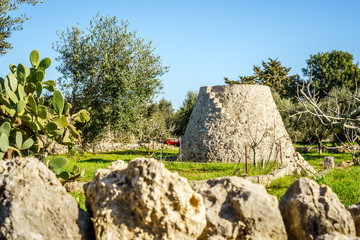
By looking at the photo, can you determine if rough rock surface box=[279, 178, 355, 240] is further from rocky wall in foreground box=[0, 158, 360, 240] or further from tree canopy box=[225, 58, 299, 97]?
tree canopy box=[225, 58, 299, 97]

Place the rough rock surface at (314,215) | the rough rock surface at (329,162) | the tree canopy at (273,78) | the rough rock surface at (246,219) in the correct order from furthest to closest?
1. the tree canopy at (273,78)
2. the rough rock surface at (329,162)
3. the rough rock surface at (314,215)
4. the rough rock surface at (246,219)

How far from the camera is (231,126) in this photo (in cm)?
1535

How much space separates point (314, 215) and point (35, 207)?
220cm

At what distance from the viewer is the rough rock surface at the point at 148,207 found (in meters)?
2.46

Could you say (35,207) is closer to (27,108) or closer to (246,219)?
(246,219)

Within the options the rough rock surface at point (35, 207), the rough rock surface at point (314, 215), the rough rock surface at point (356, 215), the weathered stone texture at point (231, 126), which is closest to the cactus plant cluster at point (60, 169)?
the rough rock surface at point (35, 207)

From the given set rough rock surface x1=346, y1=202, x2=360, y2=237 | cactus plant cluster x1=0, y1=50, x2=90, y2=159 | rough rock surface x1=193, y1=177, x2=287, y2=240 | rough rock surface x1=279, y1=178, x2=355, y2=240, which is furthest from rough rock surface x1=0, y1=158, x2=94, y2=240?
rough rock surface x1=346, y1=202, x2=360, y2=237

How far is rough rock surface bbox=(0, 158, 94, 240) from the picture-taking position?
2.34m

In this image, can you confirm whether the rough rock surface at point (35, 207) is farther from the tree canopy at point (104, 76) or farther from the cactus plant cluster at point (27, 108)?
the tree canopy at point (104, 76)

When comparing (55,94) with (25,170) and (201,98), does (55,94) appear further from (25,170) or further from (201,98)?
(201,98)

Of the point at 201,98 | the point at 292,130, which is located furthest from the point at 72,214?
the point at 292,130

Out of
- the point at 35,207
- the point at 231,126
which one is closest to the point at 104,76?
the point at 231,126

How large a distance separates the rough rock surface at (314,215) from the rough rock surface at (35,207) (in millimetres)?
1703

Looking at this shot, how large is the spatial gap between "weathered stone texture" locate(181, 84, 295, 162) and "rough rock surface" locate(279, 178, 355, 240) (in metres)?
12.0
